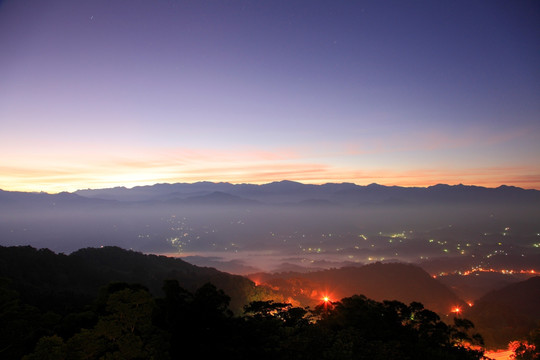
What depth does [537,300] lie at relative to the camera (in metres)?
111

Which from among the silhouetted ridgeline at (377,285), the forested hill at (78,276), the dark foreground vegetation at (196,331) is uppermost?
the dark foreground vegetation at (196,331)

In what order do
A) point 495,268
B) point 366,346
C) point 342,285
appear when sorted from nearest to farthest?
point 366,346
point 342,285
point 495,268

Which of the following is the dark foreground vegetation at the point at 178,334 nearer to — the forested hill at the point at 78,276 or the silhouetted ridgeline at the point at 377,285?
the forested hill at the point at 78,276

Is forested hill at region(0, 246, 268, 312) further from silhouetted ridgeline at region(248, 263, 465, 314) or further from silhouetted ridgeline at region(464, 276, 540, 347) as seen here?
silhouetted ridgeline at region(464, 276, 540, 347)

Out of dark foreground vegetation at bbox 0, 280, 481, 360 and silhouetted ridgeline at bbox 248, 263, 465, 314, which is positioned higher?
dark foreground vegetation at bbox 0, 280, 481, 360

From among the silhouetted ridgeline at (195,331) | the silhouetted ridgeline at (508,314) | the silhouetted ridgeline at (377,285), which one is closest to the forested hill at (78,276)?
the silhouetted ridgeline at (377,285)

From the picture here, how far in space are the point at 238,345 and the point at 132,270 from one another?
8779 centimetres

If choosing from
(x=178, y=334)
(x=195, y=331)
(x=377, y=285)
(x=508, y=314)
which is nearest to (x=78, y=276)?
(x=178, y=334)

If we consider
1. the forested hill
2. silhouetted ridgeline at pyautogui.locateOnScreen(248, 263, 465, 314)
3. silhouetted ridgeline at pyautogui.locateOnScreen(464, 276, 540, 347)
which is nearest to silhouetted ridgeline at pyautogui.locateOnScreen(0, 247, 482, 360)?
silhouetted ridgeline at pyautogui.locateOnScreen(464, 276, 540, 347)

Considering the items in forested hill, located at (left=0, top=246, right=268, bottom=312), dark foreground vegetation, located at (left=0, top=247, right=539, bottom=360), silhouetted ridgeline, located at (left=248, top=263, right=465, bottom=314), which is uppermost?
dark foreground vegetation, located at (left=0, top=247, right=539, bottom=360)

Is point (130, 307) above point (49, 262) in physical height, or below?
above

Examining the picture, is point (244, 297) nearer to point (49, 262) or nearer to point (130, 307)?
point (49, 262)

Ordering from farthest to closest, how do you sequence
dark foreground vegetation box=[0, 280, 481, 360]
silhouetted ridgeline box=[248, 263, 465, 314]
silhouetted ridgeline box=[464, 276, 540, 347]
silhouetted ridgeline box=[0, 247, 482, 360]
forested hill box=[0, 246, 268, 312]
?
silhouetted ridgeline box=[248, 263, 465, 314]
forested hill box=[0, 246, 268, 312]
silhouetted ridgeline box=[464, 276, 540, 347]
silhouetted ridgeline box=[0, 247, 482, 360]
dark foreground vegetation box=[0, 280, 481, 360]

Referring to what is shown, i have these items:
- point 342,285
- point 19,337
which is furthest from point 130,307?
point 342,285
